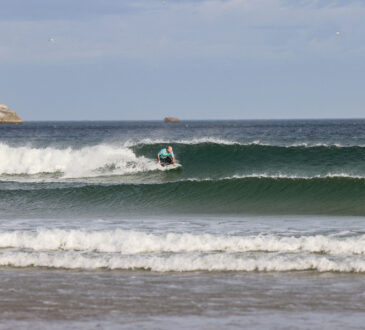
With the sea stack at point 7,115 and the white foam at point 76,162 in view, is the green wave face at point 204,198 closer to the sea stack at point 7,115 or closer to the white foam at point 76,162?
the white foam at point 76,162

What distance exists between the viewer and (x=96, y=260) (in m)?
9.37

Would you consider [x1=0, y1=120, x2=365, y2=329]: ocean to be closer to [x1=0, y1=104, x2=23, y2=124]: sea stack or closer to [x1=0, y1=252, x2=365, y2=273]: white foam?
[x1=0, y1=252, x2=365, y2=273]: white foam

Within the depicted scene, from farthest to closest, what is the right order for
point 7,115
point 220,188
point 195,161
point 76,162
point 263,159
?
1. point 7,115
2. point 76,162
3. point 195,161
4. point 263,159
5. point 220,188

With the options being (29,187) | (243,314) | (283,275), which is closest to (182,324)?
(243,314)

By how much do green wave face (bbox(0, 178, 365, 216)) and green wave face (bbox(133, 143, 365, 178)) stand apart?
4010 millimetres

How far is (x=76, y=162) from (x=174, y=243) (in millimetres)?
19153

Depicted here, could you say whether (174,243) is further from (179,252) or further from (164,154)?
(164,154)

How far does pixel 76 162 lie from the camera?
28734 mm

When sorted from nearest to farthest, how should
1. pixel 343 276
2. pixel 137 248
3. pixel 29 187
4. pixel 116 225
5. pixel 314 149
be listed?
pixel 343 276
pixel 137 248
pixel 116 225
pixel 29 187
pixel 314 149

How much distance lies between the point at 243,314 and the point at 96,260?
3396 mm

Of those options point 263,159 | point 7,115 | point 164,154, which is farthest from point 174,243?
point 7,115

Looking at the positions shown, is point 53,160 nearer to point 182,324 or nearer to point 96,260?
point 96,260

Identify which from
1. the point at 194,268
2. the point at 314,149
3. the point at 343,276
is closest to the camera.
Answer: the point at 343,276

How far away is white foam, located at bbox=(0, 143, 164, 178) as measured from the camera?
90.3 ft
